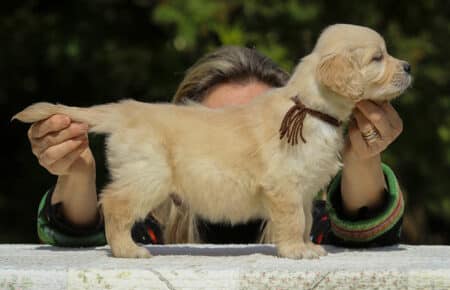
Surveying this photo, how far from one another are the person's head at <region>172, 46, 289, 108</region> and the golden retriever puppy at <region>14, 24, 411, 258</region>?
1.46m

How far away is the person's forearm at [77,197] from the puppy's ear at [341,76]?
124 cm

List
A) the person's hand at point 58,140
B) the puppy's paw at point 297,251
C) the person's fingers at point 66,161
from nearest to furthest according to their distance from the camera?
the puppy's paw at point 297,251 < the person's hand at point 58,140 < the person's fingers at point 66,161

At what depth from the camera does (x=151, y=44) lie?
27.7 ft

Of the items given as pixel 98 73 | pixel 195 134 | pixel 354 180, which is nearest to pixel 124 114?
pixel 195 134

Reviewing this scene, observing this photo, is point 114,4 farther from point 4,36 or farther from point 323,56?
point 323,56

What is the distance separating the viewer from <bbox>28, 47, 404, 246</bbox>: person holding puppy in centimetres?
295

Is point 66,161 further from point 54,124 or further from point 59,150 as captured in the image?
point 54,124

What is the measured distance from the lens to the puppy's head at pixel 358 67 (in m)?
2.70

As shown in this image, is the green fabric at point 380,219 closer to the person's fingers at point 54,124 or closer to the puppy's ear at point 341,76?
the puppy's ear at point 341,76

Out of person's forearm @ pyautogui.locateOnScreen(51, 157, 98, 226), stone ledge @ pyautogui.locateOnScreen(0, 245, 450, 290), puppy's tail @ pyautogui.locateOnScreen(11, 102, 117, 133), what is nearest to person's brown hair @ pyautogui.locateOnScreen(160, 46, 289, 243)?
person's forearm @ pyautogui.locateOnScreen(51, 157, 98, 226)

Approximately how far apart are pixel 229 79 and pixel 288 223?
180cm

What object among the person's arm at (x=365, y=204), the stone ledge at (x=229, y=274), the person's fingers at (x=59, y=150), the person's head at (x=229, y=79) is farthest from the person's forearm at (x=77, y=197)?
the person's arm at (x=365, y=204)

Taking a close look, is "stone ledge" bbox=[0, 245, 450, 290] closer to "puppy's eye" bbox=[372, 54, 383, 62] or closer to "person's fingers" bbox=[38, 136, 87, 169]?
"person's fingers" bbox=[38, 136, 87, 169]

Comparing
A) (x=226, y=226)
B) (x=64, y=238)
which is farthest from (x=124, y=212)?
(x=226, y=226)
